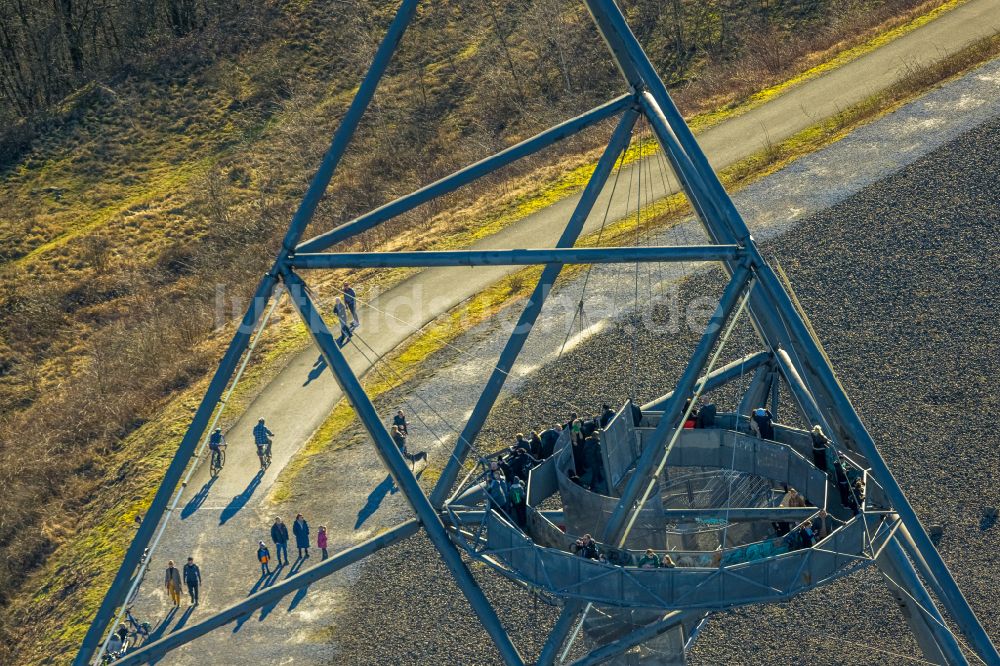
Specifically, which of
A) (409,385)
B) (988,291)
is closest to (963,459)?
(988,291)

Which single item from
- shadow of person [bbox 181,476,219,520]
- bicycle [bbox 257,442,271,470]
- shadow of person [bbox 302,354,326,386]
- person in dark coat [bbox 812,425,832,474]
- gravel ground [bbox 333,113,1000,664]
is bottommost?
gravel ground [bbox 333,113,1000,664]

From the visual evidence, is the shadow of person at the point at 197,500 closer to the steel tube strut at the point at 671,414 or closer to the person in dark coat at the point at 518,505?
the person in dark coat at the point at 518,505

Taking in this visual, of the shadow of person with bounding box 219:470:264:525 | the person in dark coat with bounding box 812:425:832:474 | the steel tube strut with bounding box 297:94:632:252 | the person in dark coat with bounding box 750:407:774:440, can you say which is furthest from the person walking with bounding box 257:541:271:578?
the person in dark coat with bounding box 812:425:832:474

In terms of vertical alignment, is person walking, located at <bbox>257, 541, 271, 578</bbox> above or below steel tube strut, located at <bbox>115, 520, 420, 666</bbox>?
below

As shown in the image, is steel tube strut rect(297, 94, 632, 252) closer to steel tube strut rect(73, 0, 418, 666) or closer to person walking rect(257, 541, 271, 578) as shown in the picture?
steel tube strut rect(73, 0, 418, 666)

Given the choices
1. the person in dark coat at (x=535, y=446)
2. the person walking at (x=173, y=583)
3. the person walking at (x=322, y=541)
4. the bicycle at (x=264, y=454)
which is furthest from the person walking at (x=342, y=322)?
the person in dark coat at (x=535, y=446)

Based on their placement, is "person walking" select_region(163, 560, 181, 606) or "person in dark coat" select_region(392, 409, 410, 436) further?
"person in dark coat" select_region(392, 409, 410, 436)
